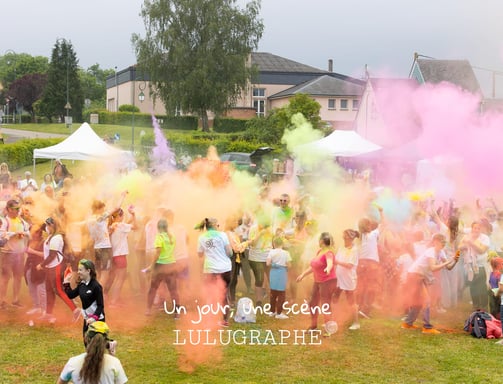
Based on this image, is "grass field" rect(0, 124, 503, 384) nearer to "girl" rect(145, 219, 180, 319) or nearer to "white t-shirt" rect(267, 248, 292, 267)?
"girl" rect(145, 219, 180, 319)

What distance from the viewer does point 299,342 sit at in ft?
28.3

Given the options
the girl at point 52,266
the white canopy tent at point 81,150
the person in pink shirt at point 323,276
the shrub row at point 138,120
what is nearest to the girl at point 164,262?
the girl at point 52,266

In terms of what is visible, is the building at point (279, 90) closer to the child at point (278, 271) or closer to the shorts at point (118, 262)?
the shorts at point (118, 262)

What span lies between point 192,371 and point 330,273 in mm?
2456

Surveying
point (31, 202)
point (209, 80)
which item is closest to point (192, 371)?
point (31, 202)

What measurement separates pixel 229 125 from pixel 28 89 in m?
29.2

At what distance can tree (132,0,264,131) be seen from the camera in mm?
50125

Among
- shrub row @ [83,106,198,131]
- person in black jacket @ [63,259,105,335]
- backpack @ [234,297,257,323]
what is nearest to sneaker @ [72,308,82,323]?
person in black jacket @ [63,259,105,335]

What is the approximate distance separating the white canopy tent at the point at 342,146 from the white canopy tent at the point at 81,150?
6623mm

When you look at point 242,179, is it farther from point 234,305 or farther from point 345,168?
point 345,168

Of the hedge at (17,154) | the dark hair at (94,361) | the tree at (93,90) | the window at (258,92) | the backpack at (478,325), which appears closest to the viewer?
the dark hair at (94,361)

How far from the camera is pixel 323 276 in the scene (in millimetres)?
8797

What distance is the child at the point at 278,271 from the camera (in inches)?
380

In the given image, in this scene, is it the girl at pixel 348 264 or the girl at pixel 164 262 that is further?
the girl at pixel 164 262
